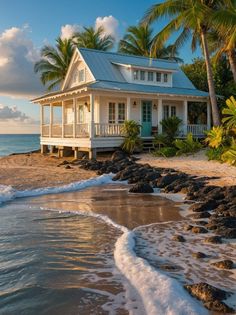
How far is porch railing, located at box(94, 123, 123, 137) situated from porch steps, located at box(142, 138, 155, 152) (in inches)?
66.4

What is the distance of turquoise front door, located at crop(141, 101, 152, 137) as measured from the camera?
23.4 metres

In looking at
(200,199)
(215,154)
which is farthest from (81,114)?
(200,199)

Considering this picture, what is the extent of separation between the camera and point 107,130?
68.4ft

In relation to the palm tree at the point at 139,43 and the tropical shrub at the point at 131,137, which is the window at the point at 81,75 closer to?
the tropical shrub at the point at 131,137

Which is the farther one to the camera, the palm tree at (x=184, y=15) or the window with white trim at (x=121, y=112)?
the window with white trim at (x=121, y=112)

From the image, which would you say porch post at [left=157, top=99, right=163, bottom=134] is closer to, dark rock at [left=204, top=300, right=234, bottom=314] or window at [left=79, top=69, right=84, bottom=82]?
window at [left=79, top=69, right=84, bottom=82]

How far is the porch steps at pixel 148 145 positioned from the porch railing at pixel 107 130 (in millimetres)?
1686

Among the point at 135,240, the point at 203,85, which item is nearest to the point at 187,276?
the point at 135,240

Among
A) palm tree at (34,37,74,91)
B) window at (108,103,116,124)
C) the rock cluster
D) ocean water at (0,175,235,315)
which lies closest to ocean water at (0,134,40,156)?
palm tree at (34,37,74,91)

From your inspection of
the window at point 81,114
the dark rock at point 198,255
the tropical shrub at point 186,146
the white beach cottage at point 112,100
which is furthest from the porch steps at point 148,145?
the dark rock at point 198,255

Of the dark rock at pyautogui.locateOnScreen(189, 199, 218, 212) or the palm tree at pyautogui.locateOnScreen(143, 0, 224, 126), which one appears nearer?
the dark rock at pyautogui.locateOnScreen(189, 199, 218, 212)

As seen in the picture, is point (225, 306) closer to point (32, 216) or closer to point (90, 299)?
point (90, 299)

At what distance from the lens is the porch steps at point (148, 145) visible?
71.6ft

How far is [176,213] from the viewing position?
29.1 feet
